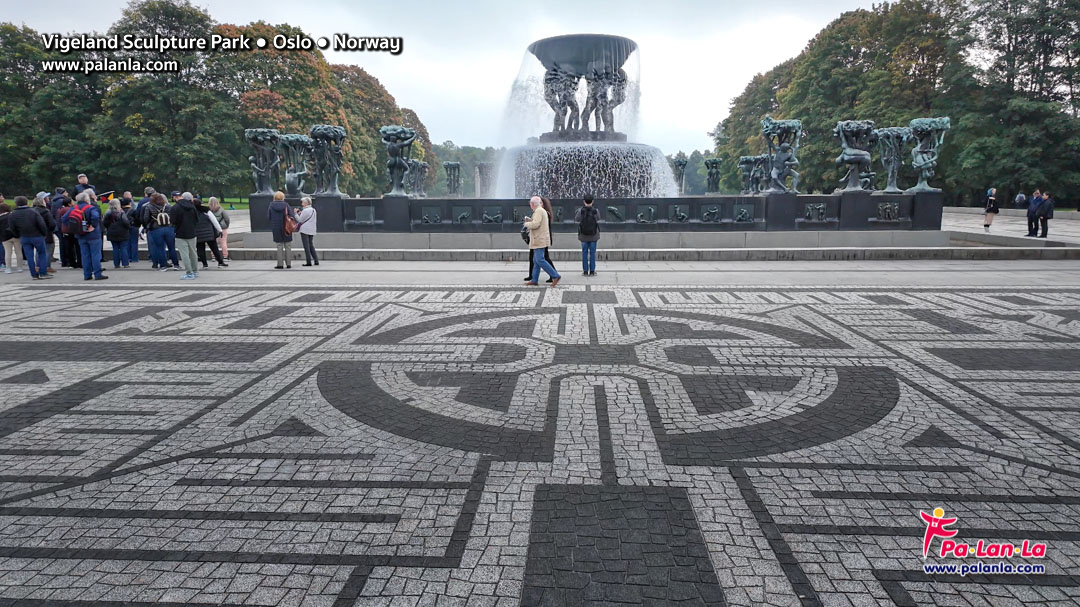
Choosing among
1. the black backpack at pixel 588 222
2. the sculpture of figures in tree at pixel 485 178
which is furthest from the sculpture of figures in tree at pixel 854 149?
the sculpture of figures in tree at pixel 485 178

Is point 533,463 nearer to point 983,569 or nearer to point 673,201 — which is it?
point 983,569

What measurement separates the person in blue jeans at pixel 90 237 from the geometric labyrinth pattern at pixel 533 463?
5381 mm

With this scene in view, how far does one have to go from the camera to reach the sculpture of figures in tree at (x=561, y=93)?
28.0 metres

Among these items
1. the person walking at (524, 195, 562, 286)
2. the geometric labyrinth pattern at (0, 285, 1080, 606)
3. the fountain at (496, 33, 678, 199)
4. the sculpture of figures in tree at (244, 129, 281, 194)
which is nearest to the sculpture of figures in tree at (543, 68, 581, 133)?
the fountain at (496, 33, 678, 199)

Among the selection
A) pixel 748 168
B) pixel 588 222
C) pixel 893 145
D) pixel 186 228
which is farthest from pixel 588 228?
pixel 748 168

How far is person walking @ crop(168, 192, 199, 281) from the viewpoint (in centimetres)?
1324

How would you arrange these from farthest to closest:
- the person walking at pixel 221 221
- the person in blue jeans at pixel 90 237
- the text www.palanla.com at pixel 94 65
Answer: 1. the text www.palanla.com at pixel 94 65
2. the person walking at pixel 221 221
3. the person in blue jeans at pixel 90 237

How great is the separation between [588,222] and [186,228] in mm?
8443

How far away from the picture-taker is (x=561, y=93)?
2828 centimetres

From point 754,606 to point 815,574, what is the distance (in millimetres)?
432

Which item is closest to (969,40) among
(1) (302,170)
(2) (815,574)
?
(1) (302,170)

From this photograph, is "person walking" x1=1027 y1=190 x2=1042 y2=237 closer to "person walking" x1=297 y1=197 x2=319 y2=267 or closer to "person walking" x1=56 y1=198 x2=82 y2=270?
"person walking" x1=297 y1=197 x2=319 y2=267

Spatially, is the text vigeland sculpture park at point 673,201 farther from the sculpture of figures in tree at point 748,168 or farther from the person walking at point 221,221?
the sculpture of figures in tree at point 748,168

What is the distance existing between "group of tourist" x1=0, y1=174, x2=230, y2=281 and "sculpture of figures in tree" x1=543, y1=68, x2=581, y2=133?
1618 centimetres
